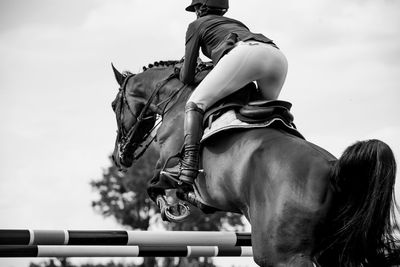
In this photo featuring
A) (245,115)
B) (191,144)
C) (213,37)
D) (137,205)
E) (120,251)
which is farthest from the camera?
(137,205)

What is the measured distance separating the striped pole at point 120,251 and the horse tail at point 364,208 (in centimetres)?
269

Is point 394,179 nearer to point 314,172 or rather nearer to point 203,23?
point 314,172

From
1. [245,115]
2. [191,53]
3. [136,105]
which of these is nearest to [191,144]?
[245,115]

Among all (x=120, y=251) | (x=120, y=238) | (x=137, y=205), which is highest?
(x=120, y=238)

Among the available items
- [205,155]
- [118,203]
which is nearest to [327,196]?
[205,155]

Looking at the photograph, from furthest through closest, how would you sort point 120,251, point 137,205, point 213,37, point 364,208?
point 137,205
point 120,251
point 213,37
point 364,208

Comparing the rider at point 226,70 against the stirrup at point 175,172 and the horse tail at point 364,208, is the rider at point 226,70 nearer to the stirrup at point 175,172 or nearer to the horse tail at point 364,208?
the stirrup at point 175,172


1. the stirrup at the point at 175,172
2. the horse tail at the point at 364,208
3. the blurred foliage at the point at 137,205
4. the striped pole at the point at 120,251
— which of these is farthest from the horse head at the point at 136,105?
the blurred foliage at the point at 137,205

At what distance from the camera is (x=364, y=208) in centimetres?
615

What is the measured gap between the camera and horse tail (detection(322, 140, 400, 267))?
6.11 meters

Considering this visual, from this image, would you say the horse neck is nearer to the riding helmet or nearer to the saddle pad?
the saddle pad

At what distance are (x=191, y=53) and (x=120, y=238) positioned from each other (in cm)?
184

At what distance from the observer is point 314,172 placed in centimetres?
623

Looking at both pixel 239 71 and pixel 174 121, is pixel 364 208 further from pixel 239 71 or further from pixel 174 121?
pixel 174 121
